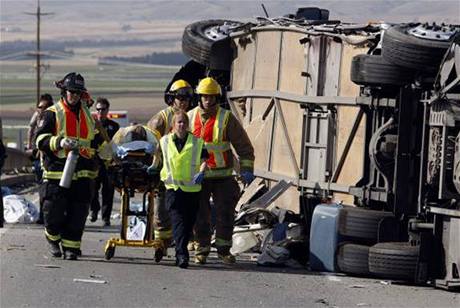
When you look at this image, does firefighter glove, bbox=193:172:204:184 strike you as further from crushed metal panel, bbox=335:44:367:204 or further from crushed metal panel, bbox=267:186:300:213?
crushed metal panel, bbox=267:186:300:213

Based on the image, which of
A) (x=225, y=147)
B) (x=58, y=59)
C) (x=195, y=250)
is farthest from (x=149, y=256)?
(x=58, y=59)

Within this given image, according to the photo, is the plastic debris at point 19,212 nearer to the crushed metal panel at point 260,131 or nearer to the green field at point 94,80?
the crushed metal panel at point 260,131

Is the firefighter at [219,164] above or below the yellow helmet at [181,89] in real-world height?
below

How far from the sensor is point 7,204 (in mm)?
21531

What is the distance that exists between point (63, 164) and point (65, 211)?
0.49 meters

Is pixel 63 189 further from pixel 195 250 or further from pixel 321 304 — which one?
pixel 321 304

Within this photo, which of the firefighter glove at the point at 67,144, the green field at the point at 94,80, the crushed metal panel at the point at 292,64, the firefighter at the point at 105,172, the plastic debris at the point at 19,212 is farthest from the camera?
the green field at the point at 94,80

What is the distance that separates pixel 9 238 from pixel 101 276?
4003 mm

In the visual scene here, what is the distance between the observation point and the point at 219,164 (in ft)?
52.5

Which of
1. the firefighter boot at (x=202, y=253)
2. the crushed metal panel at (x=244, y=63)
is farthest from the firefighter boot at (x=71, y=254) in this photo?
the crushed metal panel at (x=244, y=63)

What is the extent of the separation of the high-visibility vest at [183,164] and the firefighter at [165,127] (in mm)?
635

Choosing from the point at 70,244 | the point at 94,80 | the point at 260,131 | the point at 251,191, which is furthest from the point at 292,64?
the point at 94,80

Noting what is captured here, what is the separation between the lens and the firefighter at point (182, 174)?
15.5 metres

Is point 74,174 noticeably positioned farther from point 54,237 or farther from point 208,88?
point 208,88
